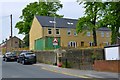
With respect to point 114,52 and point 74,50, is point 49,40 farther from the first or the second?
point 114,52

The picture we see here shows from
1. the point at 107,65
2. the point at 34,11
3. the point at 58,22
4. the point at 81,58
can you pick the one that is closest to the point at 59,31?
the point at 58,22

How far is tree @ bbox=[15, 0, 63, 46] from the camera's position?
74.7m

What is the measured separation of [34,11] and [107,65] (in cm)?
5590

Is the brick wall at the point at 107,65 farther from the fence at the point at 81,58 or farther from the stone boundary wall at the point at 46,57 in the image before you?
the stone boundary wall at the point at 46,57

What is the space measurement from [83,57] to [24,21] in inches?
2174

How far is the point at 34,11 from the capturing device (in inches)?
2982

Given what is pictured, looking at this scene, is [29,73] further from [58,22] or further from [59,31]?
[58,22]

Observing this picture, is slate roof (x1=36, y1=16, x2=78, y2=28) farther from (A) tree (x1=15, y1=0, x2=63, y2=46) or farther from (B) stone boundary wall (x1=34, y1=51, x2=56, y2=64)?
(B) stone boundary wall (x1=34, y1=51, x2=56, y2=64)

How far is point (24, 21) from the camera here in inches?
3125

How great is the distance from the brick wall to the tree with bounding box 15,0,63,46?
51.3 meters

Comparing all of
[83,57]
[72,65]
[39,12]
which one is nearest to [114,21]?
[83,57]

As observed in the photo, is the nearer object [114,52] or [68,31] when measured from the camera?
[114,52]

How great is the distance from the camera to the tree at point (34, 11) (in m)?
74.7

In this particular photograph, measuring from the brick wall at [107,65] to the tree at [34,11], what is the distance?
51.3m
